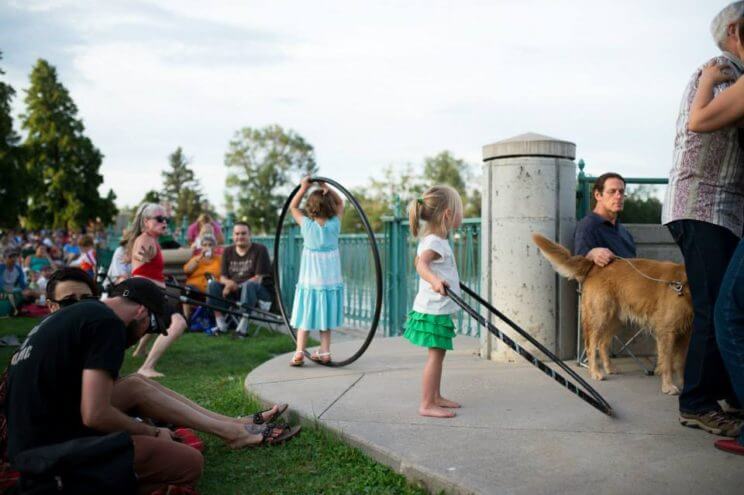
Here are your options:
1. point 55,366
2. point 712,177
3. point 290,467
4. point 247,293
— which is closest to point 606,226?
point 712,177

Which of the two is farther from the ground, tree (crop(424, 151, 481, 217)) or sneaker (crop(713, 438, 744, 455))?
tree (crop(424, 151, 481, 217))

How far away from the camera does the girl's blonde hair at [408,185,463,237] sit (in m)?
4.43

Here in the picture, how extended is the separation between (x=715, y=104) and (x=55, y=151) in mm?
Result: 62198

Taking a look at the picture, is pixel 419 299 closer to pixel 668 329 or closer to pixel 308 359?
pixel 668 329

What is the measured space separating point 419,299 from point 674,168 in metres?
1.75

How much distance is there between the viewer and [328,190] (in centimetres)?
610

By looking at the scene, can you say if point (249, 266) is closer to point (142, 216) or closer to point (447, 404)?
point (142, 216)

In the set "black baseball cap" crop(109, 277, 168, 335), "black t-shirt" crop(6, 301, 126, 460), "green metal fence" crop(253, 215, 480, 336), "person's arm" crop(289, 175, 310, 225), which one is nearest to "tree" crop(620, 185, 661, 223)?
"green metal fence" crop(253, 215, 480, 336)

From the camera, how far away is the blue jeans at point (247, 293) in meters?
10.5

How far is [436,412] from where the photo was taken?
4.23 metres

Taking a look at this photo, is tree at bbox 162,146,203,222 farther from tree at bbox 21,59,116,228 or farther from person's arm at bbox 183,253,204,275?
person's arm at bbox 183,253,204,275

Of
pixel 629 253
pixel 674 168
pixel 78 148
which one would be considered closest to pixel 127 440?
pixel 674 168

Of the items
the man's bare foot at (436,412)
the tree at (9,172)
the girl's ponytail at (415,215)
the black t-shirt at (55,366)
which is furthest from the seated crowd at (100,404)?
the tree at (9,172)

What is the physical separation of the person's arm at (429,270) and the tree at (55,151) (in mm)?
58106
